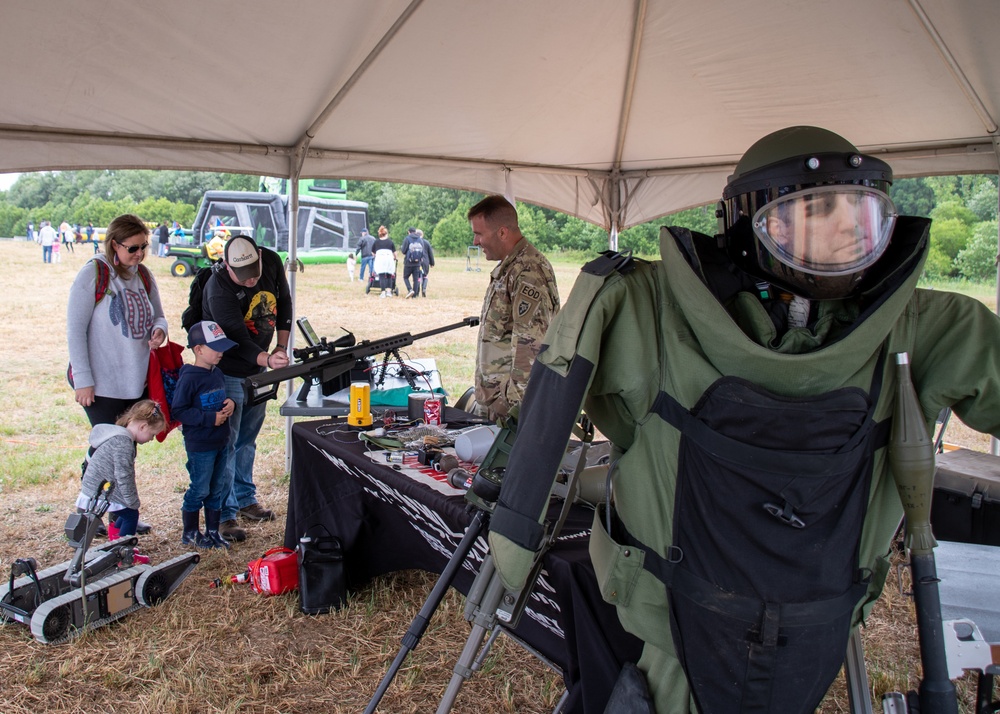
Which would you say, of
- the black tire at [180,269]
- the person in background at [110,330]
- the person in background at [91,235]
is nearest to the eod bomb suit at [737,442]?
the person in background at [110,330]

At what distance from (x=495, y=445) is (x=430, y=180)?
3738mm

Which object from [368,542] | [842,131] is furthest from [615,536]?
[842,131]

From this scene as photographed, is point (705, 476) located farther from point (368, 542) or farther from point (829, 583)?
point (368, 542)

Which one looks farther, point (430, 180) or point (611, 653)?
point (430, 180)

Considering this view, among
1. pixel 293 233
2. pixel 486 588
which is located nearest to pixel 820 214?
pixel 486 588

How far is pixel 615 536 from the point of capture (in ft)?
4.77

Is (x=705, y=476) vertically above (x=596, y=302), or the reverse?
(x=596, y=302)

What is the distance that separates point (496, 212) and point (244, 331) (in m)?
1.57

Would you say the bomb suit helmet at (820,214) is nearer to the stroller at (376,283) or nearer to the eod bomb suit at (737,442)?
the eod bomb suit at (737,442)

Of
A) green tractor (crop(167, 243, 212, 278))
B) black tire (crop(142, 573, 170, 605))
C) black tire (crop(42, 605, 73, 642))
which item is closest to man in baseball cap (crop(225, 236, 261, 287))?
black tire (crop(142, 573, 170, 605))

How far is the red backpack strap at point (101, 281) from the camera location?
3.52 m

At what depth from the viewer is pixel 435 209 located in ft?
78.4

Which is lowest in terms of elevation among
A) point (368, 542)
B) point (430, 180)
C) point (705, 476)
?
point (368, 542)

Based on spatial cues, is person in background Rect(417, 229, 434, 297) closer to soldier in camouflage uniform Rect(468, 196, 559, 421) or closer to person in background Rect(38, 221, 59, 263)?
person in background Rect(38, 221, 59, 263)
